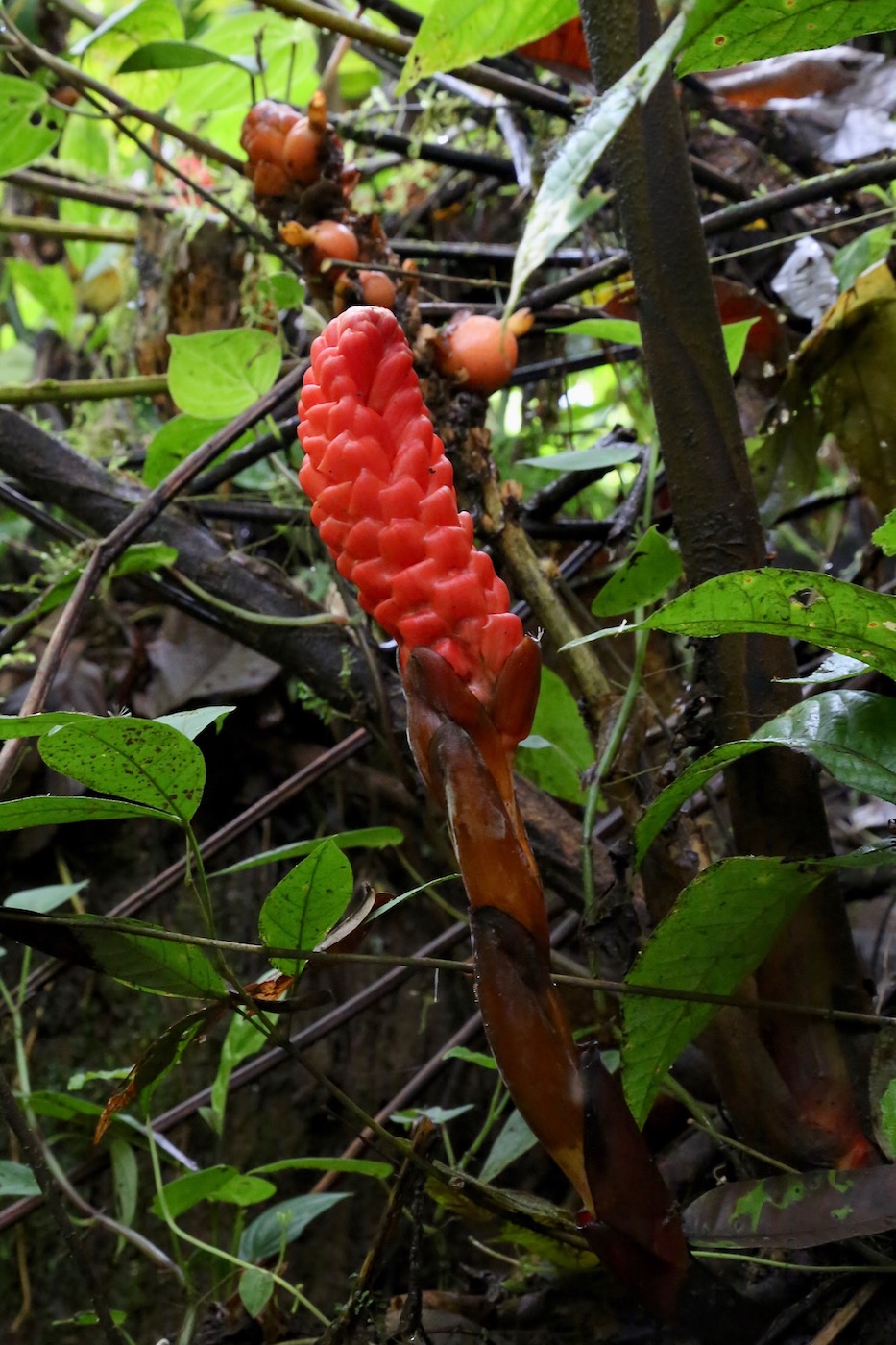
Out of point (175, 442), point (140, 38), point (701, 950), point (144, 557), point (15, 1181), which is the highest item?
point (140, 38)

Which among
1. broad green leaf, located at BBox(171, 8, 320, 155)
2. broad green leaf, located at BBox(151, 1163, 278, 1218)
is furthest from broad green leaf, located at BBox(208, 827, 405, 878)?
broad green leaf, located at BBox(171, 8, 320, 155)

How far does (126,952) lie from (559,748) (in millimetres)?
390

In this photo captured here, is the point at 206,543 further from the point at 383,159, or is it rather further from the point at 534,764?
the point at 383,159

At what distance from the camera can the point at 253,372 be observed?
0.92 meters

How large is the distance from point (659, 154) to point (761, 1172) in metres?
0.68

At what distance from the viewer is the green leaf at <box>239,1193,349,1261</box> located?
2.84ft

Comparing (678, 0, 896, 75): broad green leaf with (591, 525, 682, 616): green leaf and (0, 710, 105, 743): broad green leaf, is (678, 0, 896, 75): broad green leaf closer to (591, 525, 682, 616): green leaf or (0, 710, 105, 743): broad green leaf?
(591, 525, 682, 616): green leaf

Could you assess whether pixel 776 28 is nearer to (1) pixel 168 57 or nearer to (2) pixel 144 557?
(2) pixel 144 557

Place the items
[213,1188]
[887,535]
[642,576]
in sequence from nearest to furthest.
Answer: [887,535] → [642,576] → [213,1188]

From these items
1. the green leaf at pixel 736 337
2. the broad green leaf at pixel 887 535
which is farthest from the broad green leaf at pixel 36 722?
the green leaf at pixel 736 337

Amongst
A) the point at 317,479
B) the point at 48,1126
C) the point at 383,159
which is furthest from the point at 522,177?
the point at 48,1126

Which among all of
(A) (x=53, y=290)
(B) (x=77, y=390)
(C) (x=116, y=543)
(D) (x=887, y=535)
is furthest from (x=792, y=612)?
(A) (x=53, y=290)

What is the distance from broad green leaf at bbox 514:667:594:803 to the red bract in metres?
0.31

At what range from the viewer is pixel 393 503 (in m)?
0.55
